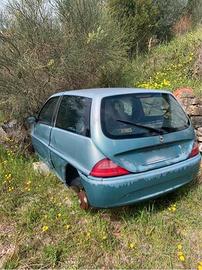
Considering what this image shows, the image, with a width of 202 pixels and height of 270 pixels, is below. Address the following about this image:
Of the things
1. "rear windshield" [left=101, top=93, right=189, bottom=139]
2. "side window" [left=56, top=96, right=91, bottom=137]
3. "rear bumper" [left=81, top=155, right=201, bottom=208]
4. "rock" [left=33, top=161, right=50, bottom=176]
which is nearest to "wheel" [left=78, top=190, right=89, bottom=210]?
"rear bumper" [left=81, top=155, right=201, bottom=208]

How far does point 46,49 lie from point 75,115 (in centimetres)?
356

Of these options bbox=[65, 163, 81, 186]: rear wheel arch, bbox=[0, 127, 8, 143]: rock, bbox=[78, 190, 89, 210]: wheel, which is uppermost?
bbox=[0, 127, 8, 143]: rock

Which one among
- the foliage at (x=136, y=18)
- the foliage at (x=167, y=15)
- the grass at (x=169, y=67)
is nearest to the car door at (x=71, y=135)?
the grass at (x=169, y=67)

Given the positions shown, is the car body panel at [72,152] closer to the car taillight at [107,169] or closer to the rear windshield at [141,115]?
the car taillight at [107,169]

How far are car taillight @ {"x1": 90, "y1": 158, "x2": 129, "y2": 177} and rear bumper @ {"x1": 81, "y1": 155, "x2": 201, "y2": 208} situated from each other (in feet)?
0.16

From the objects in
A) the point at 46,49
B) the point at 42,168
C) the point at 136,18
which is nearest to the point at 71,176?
the point at 42,168

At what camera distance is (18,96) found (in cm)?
650

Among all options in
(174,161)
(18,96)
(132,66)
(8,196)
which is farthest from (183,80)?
(8,196)

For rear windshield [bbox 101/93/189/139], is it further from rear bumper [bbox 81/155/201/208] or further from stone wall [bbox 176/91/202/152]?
stone wall [bbox 176/91/202/152]

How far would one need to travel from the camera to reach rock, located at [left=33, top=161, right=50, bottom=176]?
479cm

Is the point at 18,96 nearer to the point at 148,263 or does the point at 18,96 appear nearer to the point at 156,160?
the point at 156,160

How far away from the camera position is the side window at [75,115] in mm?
3332

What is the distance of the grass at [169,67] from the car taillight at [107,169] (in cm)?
459

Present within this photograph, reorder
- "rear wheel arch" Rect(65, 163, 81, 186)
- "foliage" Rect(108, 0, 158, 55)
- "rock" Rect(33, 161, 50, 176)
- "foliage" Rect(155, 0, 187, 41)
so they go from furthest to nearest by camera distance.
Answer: "foliage" Rect(155, 0, 187, 41)
"foliage" Rect(108, 0, 158, 55)
"rock" Rect(33, 161, 50, 176)
"rear wheel arch" Rect(65, 163, 81, 186)
